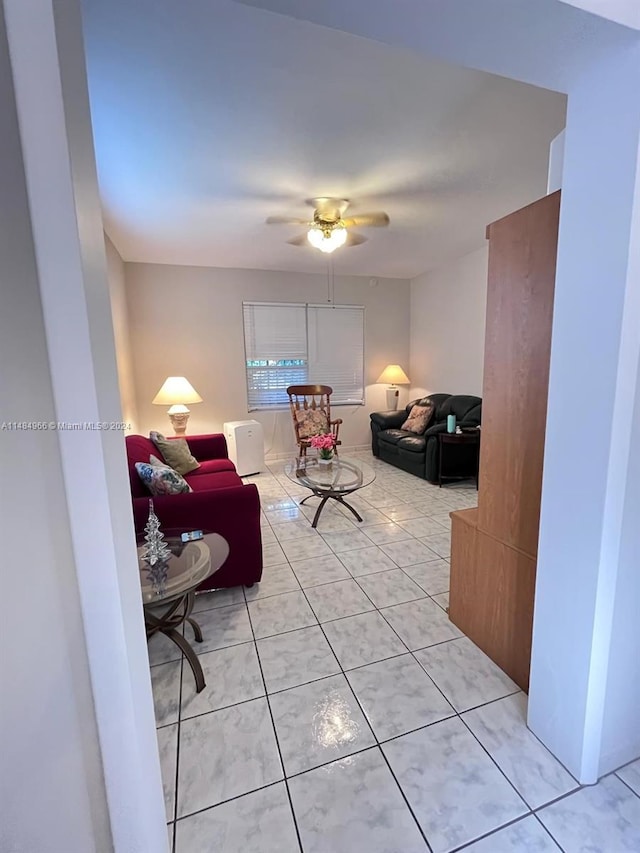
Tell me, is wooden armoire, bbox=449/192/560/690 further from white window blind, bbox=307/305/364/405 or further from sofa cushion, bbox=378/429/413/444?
white window blind, bbox=307/305/364/405

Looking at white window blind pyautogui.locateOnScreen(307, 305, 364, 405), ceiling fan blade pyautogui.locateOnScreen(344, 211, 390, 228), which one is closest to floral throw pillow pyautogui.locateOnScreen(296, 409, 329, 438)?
white window blind pyautogui.locateOnScreen(307, 305, 364, 405)

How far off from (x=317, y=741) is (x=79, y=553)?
121 cm

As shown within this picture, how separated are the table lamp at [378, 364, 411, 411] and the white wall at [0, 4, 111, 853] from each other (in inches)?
198

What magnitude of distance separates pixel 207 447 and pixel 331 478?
1441mm

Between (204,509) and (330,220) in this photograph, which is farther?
(330,220)

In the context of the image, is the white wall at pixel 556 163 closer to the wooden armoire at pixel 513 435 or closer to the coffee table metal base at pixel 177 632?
the wooden armoire at pixel 513 435

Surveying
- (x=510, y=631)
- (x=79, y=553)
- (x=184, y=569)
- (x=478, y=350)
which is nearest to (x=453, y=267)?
(x=478, y=350)

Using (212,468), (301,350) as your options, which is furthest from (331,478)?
(301,350)

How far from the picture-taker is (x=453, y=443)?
3.99 meters

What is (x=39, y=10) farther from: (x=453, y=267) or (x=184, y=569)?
(x=453, y=267)

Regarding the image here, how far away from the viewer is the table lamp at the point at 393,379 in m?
5.41

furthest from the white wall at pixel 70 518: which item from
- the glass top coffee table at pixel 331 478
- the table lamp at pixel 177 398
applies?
the table lamp at pixel 177 398

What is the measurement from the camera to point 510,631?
1618mm

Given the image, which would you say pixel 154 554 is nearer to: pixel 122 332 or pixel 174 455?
pixel 174 455
